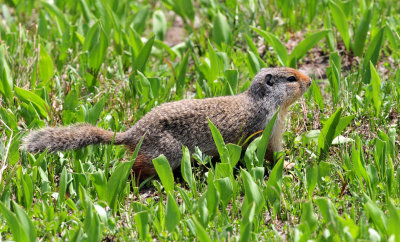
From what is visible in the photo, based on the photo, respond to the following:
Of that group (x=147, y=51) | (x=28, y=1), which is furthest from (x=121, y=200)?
(x=28, y=1)

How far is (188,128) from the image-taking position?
4449 millimetres

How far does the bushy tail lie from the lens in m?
4.21

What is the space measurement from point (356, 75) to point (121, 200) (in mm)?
2714

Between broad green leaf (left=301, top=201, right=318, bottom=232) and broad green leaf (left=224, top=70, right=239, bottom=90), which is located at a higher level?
broad green leaf (left=224, top=70, right=239, bottom=90)

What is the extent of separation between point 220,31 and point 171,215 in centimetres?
320

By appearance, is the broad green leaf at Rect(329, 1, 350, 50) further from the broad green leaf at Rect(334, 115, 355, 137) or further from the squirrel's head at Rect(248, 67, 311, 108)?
the broad green leaf at Rect(334, 115, 355, 137)

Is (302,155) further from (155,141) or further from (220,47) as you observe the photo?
(220,47)

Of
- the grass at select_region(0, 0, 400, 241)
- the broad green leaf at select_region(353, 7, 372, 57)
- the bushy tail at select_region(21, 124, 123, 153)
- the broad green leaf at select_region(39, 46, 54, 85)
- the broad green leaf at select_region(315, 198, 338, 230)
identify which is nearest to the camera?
the broad green leaf at select_region(315, 198, 338, 230)

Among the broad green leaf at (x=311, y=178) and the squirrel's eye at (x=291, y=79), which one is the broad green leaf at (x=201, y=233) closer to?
the broad green leaf at (x=311, y=178)

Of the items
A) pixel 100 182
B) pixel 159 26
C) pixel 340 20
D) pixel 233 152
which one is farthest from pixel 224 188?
pixel 159 26

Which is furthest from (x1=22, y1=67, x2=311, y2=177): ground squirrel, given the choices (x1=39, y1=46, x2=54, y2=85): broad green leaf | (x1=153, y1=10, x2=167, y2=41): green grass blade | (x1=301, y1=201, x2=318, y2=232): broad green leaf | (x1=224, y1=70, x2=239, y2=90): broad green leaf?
(x1=153, y1=10, x2=167, y2=41): green grass blade

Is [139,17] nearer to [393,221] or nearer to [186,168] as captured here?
[186,168]

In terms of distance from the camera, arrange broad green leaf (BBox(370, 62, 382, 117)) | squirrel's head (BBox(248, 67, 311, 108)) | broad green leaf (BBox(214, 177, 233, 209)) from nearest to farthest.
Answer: broad green leaf (BBox(214, 177, 233, 209)) → broad green leaf (BBox(370, 62, 382, 117)) → squirrel's head (BBox(248, 67, 311, 108))

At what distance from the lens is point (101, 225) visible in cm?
331
